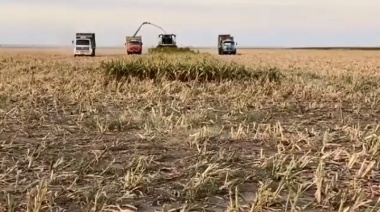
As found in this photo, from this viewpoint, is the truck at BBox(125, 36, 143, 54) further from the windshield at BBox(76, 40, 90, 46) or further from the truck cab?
the truck cab

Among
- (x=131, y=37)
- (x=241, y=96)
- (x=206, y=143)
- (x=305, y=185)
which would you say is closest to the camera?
(x=305, y=185)

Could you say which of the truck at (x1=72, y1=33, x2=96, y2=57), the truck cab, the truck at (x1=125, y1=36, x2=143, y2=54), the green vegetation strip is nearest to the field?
the green vegetation strip

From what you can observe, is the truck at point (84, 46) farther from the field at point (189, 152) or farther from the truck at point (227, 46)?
the field at point (189, 152)

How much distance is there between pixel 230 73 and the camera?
47.0 ft

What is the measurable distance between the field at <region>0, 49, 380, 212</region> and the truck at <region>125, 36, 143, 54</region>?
41353 millimetres

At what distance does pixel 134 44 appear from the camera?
5259 centimetres

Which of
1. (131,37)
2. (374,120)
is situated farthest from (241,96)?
(131,37)

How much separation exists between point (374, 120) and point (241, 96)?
279 centimetres

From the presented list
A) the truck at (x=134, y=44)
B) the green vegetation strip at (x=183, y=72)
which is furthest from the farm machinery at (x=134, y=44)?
the green vegetation strip at (x=183, y=72)

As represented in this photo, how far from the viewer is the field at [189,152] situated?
3.99 metres

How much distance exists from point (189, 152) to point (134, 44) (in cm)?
4751

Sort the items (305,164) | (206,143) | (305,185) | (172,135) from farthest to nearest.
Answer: (172,135) < (206,143) < (305,164) < (305,185)

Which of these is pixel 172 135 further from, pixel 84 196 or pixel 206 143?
pixel 84 196

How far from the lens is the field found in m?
3.99
